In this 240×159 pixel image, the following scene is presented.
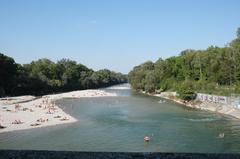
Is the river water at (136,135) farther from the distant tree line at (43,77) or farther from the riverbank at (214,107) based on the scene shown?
the distant tree line at (43,77)

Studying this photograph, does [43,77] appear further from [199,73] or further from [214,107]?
[214,107]

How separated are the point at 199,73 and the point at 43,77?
57.1 meters

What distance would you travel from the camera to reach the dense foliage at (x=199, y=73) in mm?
77875

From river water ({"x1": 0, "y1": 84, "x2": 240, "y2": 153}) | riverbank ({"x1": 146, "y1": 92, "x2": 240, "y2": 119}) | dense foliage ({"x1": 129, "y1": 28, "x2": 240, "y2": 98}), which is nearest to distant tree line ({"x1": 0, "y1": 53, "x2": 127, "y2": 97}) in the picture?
dense foliage ({"x1": 129, "y1": 28, "x2": 240, "y2": 98})

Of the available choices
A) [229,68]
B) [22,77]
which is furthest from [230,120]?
[22,77]

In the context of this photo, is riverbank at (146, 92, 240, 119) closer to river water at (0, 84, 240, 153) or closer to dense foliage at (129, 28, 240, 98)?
river water at (0, 84, 240, 153)

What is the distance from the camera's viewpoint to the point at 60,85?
5408 inches

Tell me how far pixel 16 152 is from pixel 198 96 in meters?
68.7

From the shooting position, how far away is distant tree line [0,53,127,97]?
328 ft

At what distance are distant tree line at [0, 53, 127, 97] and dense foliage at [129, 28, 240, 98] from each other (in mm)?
33510

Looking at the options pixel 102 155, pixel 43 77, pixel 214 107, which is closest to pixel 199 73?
pixel 214 107

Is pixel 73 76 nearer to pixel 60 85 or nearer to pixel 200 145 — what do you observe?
pixel 60 85

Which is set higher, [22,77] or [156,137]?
[22,77]

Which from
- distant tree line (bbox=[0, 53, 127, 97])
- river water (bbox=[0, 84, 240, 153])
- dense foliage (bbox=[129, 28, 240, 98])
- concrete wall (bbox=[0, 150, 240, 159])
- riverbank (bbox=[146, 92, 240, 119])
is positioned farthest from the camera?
distant tree line (bbox=[0, 53, 127, 97])
